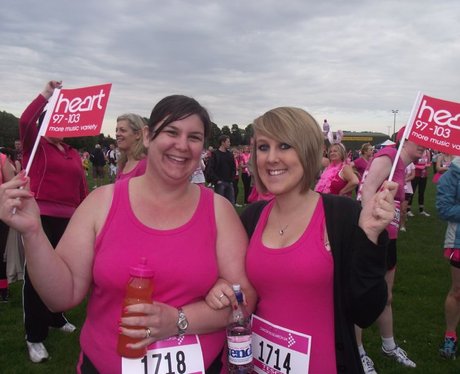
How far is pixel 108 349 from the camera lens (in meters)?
2.03

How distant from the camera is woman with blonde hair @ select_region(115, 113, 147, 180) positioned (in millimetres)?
5008

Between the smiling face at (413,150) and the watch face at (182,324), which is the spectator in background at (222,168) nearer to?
the smiling face at (413,150)

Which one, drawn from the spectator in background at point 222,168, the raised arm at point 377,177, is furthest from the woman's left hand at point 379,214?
the spectator in background at point 222,168

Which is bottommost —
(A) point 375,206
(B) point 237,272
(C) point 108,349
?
(C) point 108,349

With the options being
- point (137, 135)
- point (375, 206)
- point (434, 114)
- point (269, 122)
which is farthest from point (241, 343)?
point (137, 135)

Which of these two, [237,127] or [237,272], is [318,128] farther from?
[237,127]

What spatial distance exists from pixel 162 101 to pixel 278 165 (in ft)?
→ 2.09

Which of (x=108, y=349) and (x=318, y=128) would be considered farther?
(x=318, y=128)

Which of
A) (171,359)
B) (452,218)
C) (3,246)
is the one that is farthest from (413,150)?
(3,246)

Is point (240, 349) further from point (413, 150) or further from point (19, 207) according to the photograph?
point (413, 150)

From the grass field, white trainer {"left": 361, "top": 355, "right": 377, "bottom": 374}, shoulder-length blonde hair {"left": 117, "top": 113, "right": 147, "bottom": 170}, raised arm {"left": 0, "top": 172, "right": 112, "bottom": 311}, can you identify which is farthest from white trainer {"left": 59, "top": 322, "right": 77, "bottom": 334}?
raised arm {"left": 0, "top": 172, "right": 112, "bottom": 311}

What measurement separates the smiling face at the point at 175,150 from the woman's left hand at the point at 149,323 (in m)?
0.60

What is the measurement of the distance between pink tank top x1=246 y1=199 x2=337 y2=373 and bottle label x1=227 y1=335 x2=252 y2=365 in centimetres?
21

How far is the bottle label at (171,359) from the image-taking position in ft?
6.50
